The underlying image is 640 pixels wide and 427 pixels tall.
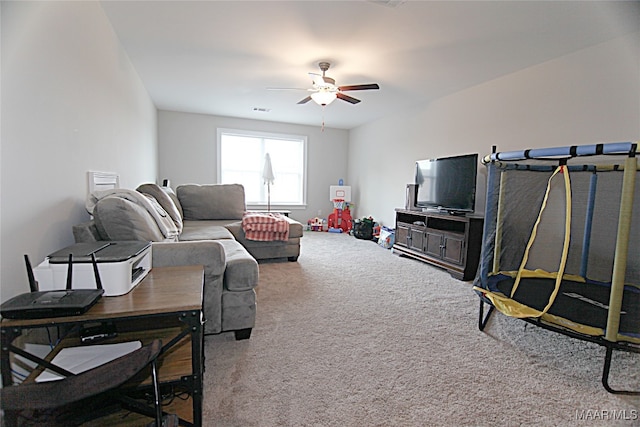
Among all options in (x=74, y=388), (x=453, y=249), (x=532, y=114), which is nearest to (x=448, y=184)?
(x=453, y=249)

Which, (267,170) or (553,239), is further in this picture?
(267,170)

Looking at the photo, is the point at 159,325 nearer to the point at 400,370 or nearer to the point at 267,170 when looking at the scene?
the point at 400,370

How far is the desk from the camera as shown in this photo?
94cm

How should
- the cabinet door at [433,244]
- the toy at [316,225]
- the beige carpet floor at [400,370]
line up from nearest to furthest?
the beige carpet floor at [400,370]
the cabinet door at [433,244]
the toy at [316,225]

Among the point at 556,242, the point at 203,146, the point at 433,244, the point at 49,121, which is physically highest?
the point at 203,146

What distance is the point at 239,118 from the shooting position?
622 centimetres

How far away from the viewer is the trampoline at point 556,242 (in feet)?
6.30

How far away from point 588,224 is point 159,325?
3204mm

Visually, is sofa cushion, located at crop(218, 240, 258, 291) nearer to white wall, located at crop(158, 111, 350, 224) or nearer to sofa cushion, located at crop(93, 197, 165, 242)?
sofa cushion, located at crop(93, 197, 165, 242)

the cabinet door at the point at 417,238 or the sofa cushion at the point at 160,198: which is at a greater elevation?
the sofa cushion at the point at 160,198

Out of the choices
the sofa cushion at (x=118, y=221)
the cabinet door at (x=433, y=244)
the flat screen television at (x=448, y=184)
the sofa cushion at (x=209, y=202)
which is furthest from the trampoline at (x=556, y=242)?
the sofa cushion at (x=209, y=202)

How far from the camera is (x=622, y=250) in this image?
1.67 metres

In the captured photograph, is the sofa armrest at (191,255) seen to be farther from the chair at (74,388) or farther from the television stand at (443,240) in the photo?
the television stand at (443,240)

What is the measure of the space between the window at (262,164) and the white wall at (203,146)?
0.13m
